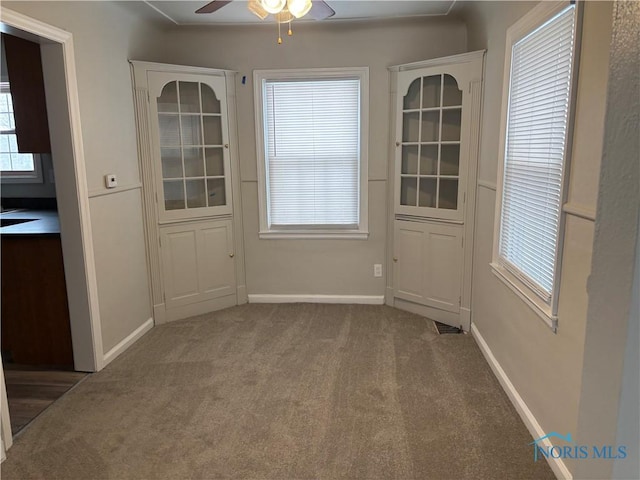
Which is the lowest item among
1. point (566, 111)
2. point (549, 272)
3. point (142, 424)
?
point (142, 424)

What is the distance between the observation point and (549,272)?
2.10 metres

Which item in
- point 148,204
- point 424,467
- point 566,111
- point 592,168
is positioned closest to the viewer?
point 592,168

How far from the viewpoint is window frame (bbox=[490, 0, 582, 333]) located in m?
1.82

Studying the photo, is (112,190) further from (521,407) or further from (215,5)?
(521,407)

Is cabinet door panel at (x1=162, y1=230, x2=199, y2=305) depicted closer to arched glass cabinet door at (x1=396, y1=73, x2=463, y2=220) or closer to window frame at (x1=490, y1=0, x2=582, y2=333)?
arched glass cabinet door at (x1=396, y1=73, x2=463, y2=220)

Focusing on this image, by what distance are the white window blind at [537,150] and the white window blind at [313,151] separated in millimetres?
1669

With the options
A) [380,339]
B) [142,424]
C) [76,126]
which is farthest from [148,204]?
[380,339]

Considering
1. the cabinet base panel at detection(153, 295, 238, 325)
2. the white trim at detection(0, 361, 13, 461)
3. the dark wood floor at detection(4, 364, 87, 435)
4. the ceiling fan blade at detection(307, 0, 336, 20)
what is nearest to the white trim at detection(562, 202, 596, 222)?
the ceiling fan blade at detection(307, 0, 336, 20)

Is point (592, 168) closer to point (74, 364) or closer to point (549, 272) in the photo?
point (549, 272)

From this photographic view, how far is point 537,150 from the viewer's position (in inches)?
88.8

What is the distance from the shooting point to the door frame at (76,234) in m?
2.68

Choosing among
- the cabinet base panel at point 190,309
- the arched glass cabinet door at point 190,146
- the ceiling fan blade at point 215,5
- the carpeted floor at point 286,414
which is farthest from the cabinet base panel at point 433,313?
the ceiling fan blade at point 215,5

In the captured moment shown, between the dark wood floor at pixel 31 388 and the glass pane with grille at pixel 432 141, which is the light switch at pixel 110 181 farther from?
the glass pane with grille at pixel 432 141

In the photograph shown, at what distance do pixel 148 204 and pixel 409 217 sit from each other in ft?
7.23
